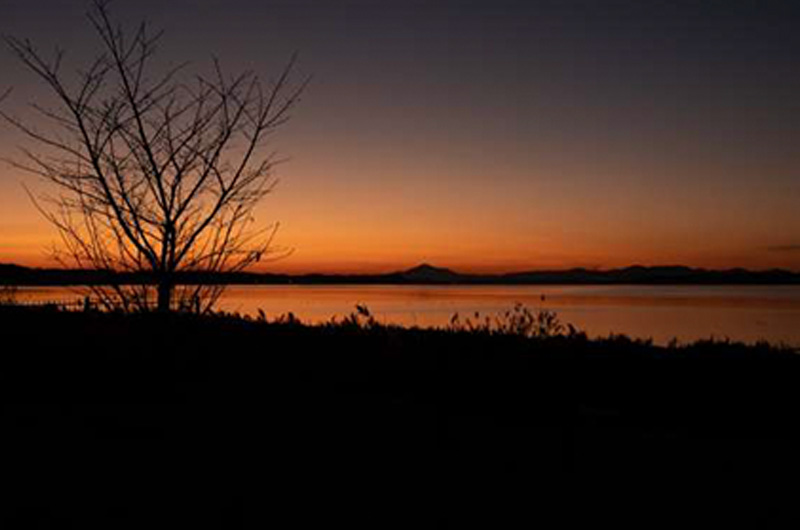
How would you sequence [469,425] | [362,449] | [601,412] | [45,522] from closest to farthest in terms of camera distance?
[45,522] → [362,449] → [469,425] → [601,412]

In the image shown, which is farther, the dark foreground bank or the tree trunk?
the tree trunk

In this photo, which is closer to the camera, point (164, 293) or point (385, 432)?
point (385, 432)

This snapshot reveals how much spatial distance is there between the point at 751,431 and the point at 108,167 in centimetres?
668

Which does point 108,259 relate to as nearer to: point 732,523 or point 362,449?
point 362,449

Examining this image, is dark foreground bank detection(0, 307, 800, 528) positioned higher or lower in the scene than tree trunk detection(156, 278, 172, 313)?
lower

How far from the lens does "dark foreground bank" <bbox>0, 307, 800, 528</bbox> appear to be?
399cm

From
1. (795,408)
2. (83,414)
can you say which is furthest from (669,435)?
(83,414)

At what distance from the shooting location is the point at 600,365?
8406mm

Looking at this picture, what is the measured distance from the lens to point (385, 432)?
549 cm

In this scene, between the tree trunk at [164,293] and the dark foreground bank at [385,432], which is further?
the tree trunk at [164,293]

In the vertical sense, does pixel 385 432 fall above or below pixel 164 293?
below

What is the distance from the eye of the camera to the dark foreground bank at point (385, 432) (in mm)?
3988

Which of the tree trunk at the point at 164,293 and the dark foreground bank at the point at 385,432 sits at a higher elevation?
the tree trunk at the point at 164,293

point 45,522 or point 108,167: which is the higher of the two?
point 108,167
